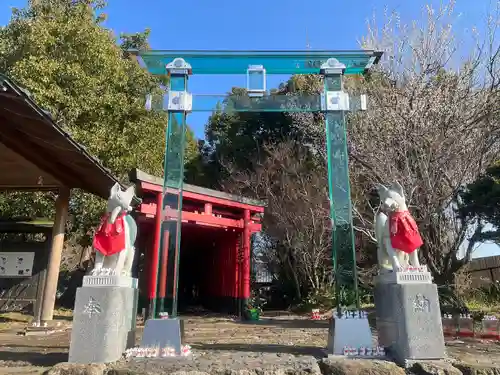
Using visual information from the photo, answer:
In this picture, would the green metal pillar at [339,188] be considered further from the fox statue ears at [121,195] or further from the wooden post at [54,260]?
the wooden post at [54,260]

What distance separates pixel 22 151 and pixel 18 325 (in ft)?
13.0

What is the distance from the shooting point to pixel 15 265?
31.2ft

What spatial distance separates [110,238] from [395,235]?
371 centimetres

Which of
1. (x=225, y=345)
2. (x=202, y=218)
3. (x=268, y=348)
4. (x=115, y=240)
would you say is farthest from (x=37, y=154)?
(x=268, y=348)

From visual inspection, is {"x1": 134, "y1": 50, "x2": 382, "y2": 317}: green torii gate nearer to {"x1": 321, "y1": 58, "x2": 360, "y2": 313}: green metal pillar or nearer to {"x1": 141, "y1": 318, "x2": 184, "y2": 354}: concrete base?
{"x1": 321, "y1": 58, "x2": 360, "y2": 313}: green metal pillar

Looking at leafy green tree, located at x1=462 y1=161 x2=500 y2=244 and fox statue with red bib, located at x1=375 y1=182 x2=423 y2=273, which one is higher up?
leafy green tree, located at x1=462 y1=161 x2=500 y2=244

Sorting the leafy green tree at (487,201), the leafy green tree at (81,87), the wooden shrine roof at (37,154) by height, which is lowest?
the leafy green tree at (487,201)

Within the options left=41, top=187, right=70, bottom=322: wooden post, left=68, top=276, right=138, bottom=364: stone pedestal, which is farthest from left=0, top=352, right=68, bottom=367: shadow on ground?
left=41, top=187, right=70, bottom=322: wooden post

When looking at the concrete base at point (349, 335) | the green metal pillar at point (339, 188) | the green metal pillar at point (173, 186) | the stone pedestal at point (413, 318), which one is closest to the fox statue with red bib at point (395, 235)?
the stone pedestal at point (413, 318)

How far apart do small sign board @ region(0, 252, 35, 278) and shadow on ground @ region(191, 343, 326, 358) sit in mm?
5564

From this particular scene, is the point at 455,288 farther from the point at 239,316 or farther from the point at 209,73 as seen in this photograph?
the point at 209,73

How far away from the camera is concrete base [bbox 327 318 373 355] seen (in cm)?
499

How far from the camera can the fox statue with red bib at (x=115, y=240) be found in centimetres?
504

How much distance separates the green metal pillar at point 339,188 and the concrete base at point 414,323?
2.11 ft
